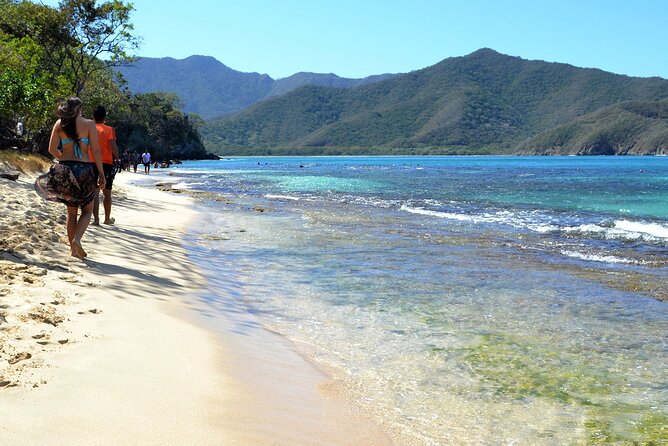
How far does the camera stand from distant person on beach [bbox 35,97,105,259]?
723 centimetres

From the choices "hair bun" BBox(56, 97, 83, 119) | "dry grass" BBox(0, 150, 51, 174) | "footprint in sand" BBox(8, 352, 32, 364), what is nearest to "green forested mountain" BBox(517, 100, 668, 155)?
"dry grass" BBox(0, 150, 51, 174)

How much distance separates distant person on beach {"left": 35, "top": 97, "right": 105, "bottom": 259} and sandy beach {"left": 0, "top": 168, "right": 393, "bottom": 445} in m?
0.77

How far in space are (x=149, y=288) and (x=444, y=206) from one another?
19.4m

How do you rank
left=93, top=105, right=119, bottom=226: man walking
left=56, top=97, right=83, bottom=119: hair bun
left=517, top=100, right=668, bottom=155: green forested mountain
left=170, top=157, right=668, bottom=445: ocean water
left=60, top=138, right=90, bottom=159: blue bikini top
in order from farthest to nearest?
left=517, top=100, right=668, bottom=155: green forested mountain, left=93, top=105, right=119, bottom=226: man walking, left=60, top=138, right=90, bottom=159: blue bikini top, left=56, top=97, right=83, bottom=119: hair bun, left=170, top=157, right=668, bottom=445: ocean water

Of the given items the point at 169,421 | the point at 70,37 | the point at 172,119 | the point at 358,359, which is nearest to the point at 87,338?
the point at 169,421

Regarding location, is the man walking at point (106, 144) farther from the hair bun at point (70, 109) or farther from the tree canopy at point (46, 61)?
the tree canopy at point (46, 61)

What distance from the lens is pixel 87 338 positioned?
456 centimetres

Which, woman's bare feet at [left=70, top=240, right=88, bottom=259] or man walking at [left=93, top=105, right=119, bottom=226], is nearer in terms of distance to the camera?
woman's bare feet at [left=70, top=240, right=88, bottom=259]

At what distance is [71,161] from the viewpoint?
7348mm

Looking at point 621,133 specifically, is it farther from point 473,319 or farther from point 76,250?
point 76,250

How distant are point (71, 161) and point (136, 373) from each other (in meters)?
4.24

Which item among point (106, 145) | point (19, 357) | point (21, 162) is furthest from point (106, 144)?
point (21, 162)

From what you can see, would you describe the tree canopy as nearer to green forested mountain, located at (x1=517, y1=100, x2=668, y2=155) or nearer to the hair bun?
the hair bun

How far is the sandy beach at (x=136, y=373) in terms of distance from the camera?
3193mm
